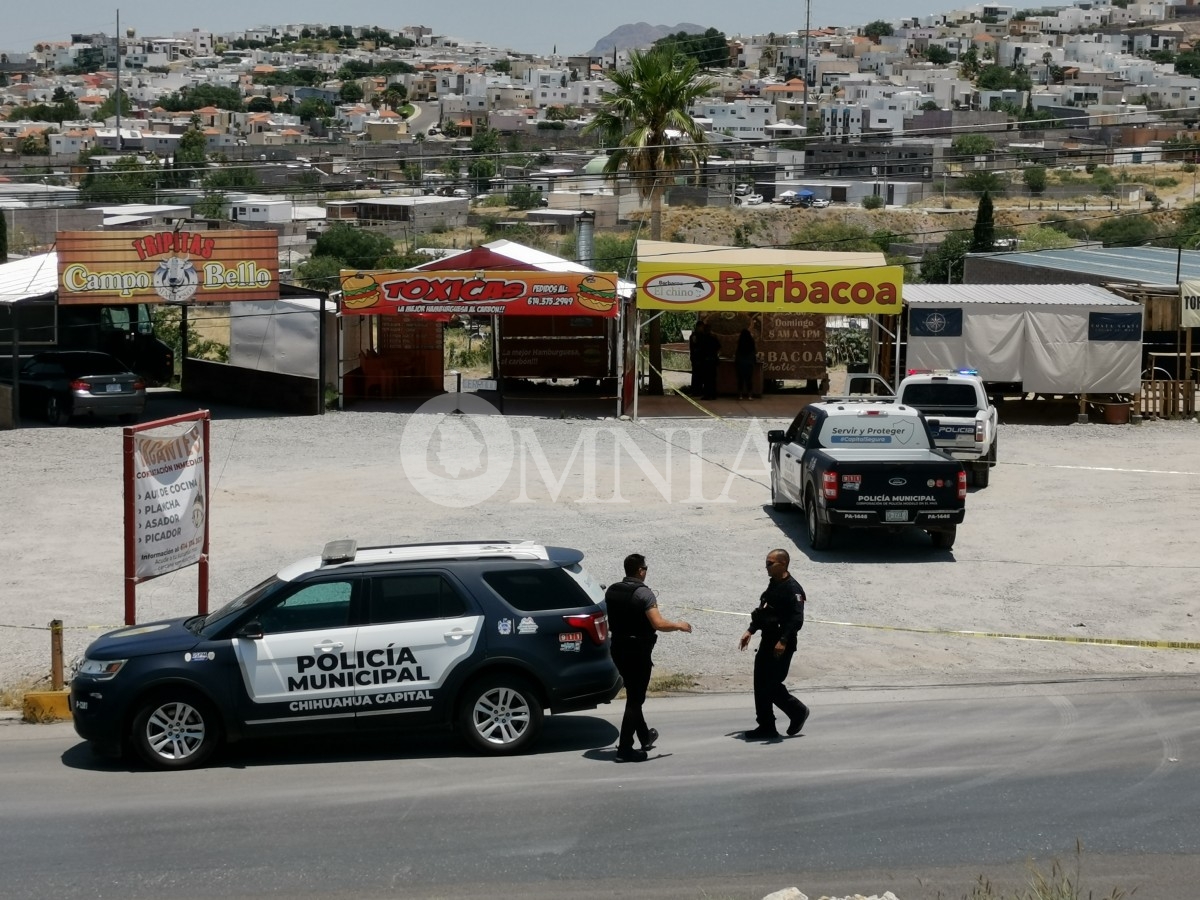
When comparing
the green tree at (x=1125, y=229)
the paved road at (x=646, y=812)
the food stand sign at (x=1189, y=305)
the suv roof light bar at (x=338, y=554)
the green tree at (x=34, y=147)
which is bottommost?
the paved road at (x=646, y=812)

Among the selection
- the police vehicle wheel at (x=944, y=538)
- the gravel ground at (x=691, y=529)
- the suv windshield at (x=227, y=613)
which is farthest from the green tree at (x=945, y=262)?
the suv windshield at (x=227, y=613)

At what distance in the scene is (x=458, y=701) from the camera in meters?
10.7

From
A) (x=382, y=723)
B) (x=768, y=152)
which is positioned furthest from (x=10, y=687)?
(x=768, y=152)

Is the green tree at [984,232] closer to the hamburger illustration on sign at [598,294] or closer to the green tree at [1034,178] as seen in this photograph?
the hamburger illustration on sign at [598,294]

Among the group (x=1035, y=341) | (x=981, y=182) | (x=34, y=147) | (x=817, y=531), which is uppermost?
(x=34, y=147)

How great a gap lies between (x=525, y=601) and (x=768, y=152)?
17559cm

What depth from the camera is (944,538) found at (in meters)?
19.1

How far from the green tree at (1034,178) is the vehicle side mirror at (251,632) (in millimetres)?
121603

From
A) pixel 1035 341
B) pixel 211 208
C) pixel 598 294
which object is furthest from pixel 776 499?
pixel 211 208

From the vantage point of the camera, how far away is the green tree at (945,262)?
64.1m

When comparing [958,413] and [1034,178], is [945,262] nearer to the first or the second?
[958,413]

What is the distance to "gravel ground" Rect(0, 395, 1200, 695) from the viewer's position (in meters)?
14.9

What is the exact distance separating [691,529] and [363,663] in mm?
10430

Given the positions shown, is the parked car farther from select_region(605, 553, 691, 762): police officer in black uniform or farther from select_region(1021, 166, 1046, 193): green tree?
select_region(1021, 166, 1046, 193): green tree
